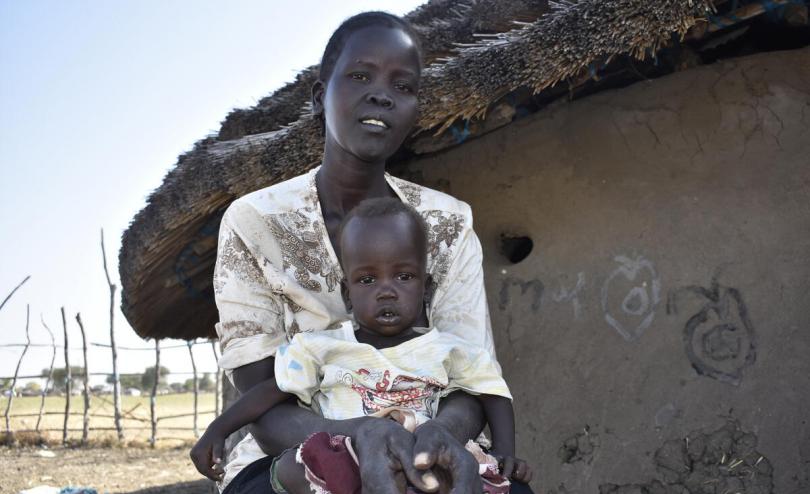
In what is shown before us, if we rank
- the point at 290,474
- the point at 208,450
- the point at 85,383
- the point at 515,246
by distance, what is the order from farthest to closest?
the point at 85,383 → the point at 515,246 → the point at 208,450 → the point at 290,474

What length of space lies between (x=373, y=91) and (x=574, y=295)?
137 centimetres

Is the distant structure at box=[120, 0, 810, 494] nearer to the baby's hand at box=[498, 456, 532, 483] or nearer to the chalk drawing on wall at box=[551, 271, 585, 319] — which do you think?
the chalk drawing on wall at box=[551, 271, 585, 319]

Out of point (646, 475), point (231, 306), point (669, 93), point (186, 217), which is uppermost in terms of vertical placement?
point (669, 93)

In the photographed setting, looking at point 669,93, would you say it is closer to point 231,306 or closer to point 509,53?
point 509,53

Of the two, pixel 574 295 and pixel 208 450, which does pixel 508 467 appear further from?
pixel 574 295

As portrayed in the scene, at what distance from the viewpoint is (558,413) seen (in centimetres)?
310

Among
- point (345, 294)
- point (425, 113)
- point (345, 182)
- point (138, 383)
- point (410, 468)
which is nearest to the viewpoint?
point (410, 468)

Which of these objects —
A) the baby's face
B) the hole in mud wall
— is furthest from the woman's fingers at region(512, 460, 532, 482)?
the hole in mud wall

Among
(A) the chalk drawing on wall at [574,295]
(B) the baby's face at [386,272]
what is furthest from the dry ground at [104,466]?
(B) the baby's face at [386,272]

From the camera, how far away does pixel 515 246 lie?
12.1 ft

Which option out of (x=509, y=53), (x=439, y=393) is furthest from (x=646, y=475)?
(x=509, y=53)

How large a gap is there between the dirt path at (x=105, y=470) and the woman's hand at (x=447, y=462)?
222 inches

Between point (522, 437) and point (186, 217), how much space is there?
1674 millimetres

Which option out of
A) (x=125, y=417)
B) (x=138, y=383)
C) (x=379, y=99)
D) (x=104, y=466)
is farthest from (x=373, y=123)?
(x=138, y=383)
